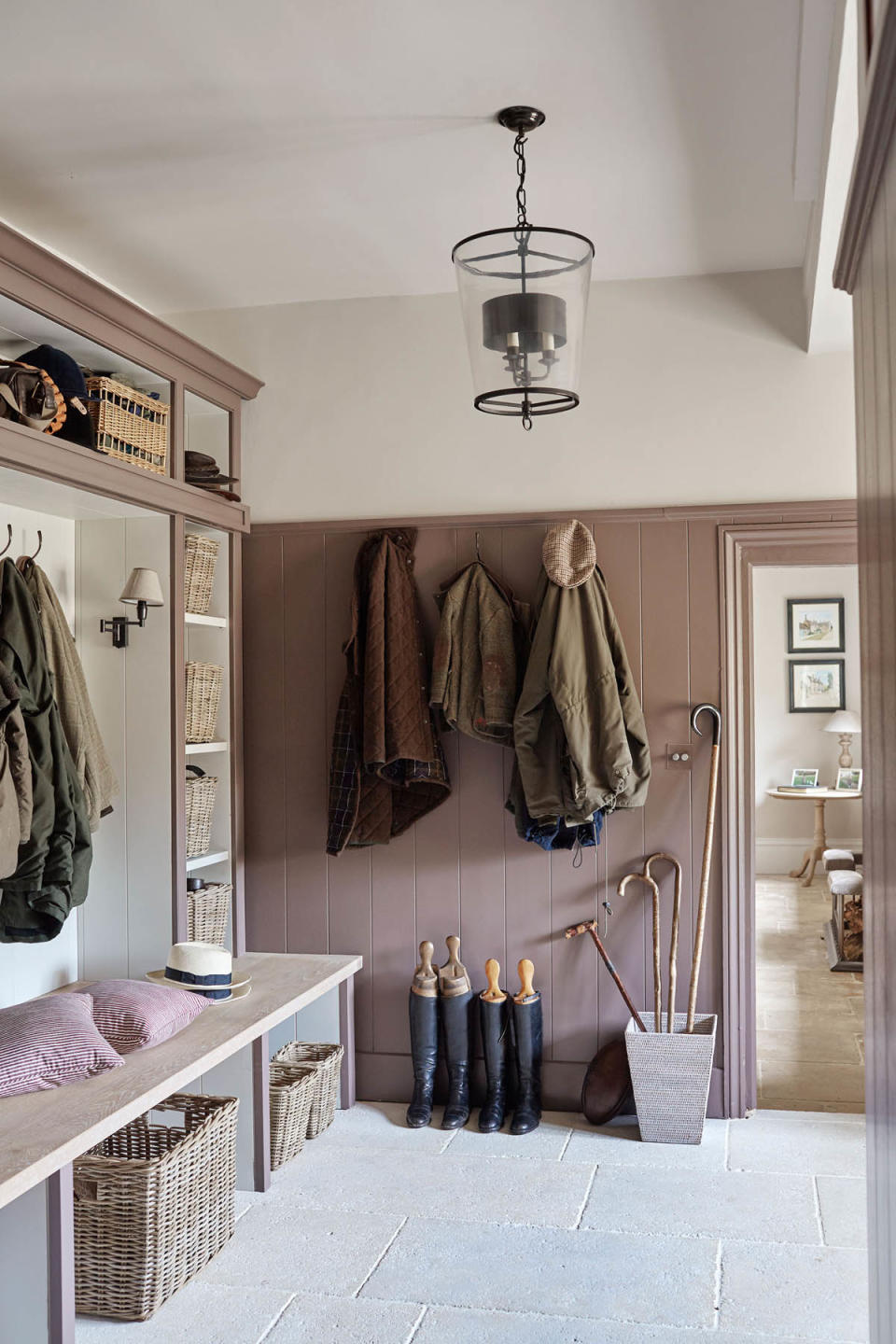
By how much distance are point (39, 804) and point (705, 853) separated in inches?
80.5

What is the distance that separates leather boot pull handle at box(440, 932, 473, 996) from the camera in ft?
12.8

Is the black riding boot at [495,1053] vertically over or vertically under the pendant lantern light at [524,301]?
under

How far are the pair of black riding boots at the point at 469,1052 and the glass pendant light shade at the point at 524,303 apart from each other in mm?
2050

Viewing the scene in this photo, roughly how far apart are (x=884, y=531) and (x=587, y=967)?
8.44 ft

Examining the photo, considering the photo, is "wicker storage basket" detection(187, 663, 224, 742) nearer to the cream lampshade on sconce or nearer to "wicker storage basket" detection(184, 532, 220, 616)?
"wicker storage basket" detection(184, 532, 220, 616)

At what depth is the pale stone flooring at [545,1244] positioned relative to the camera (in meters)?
2.58

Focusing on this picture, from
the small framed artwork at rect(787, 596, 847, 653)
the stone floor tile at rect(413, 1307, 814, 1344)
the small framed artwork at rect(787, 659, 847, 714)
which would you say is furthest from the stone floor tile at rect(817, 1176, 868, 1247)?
the small framed artwork at rect(787, 596, 847, 653)

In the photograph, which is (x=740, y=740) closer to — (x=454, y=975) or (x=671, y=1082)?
(x=671, y=1082)

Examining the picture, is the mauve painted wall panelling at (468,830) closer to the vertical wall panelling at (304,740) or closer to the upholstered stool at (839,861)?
the vertical wall panelling at (304,740)

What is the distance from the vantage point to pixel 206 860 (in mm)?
3965

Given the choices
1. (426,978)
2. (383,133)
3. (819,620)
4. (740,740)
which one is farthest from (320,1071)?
(819,620)

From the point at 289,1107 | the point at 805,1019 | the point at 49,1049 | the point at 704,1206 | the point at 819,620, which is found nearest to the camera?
the point at 49,1049

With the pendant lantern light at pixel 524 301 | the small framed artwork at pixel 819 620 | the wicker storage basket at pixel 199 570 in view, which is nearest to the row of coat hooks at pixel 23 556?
the wicker storage basket at pixel 199 570

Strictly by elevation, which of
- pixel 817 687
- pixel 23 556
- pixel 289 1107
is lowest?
pixel 289 1107
